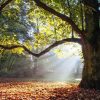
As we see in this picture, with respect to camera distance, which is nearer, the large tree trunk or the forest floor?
the forest floor

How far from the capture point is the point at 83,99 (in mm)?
11602

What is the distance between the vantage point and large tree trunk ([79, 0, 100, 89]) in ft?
55.3

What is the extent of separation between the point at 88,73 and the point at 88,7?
13.8 ft

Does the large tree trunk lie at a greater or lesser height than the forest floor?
greater

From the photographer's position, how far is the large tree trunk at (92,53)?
16859 millimetres

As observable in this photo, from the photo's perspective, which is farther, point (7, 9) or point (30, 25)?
point (30, 25)

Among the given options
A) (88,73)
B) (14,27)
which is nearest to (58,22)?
(88,73)

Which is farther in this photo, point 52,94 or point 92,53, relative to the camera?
point 92,53

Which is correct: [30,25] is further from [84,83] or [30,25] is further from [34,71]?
[84,83]

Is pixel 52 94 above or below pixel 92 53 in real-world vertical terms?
below

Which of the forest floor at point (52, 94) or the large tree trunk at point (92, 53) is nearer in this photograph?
the forest floor at point (52, 94)

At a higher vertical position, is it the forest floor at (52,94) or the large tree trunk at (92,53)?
the large tree trunk at (92,53)

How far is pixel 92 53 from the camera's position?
56.1ft

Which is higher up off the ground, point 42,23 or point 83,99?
point 42,23
